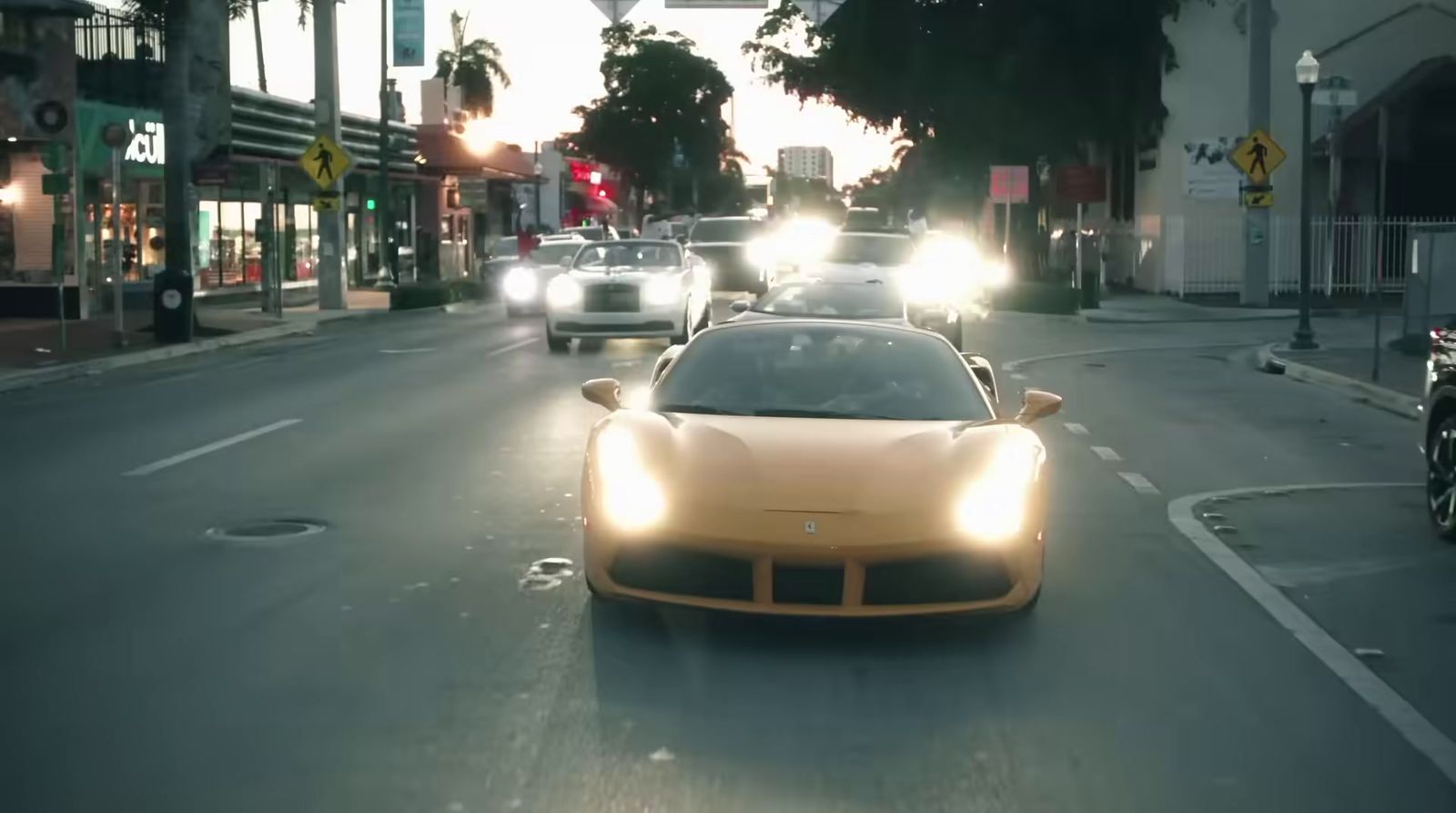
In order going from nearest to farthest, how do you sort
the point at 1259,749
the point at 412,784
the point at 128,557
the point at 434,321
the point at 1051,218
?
the point at 412,784
the point at 1259,749
the point at 128,557
the point at 434,321
the point at 1051,218

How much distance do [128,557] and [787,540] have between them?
3.96 meters

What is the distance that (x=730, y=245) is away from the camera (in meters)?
43.5

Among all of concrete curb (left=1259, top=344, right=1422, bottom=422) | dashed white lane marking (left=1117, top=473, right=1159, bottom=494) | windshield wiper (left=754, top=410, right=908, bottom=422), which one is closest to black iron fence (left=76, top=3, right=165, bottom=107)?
concrete curb (left=1259, top=344, right=1422, bottom=422)


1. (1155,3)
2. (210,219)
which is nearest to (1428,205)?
(1155,3)

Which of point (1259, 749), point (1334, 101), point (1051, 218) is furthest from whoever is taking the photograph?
point (1051, 218)

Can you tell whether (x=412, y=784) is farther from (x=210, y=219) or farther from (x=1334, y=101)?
(x=210, y=219)

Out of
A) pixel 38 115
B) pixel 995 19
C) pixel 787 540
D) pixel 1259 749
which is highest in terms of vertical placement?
pixel 995 19

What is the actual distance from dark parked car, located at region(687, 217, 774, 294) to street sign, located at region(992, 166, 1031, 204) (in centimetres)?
593

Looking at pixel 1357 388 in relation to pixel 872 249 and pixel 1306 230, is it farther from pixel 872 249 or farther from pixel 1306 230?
pixel 872 249

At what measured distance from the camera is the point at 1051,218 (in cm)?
6662

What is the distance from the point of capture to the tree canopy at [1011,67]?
44562 mm

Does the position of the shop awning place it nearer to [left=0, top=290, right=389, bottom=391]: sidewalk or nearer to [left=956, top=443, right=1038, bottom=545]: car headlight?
[left=0, top=290, right=389, bottom=391]: sidewalk

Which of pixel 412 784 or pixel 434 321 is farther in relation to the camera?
pixel 434 321

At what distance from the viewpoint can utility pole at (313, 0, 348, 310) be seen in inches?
1620
